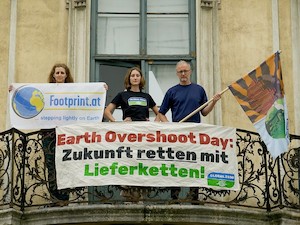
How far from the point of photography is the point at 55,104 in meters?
13.7

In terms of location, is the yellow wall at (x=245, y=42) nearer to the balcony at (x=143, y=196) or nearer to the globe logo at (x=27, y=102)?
the balcony at (x=143, y=196)

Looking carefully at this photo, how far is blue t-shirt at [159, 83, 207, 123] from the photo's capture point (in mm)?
13508

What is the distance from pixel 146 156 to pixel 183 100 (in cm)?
103

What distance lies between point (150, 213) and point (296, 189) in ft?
6.88

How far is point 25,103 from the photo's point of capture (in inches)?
540

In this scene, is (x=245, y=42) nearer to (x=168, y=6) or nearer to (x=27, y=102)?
(x=168, y=6)

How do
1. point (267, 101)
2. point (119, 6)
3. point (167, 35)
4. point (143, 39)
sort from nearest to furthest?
point (267, 101) < point (143, 39) < point (167, 35) < point (119, 6)

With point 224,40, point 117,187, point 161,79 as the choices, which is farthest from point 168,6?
point 117,187

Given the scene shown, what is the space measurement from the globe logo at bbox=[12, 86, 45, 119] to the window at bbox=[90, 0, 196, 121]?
1.16 m

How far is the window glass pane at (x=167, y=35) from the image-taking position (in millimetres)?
14914

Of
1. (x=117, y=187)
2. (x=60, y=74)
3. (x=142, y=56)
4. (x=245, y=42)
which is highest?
(x=245, y=42)

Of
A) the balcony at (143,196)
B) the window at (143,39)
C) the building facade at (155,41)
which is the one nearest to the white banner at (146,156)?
the balcony at (143,196)

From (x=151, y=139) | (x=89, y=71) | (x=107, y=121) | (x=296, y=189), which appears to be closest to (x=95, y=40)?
(x=89, y=71)

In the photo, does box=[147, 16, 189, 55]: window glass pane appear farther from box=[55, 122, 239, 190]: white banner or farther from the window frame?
box=[55, 122, 239, 190]: white banner
